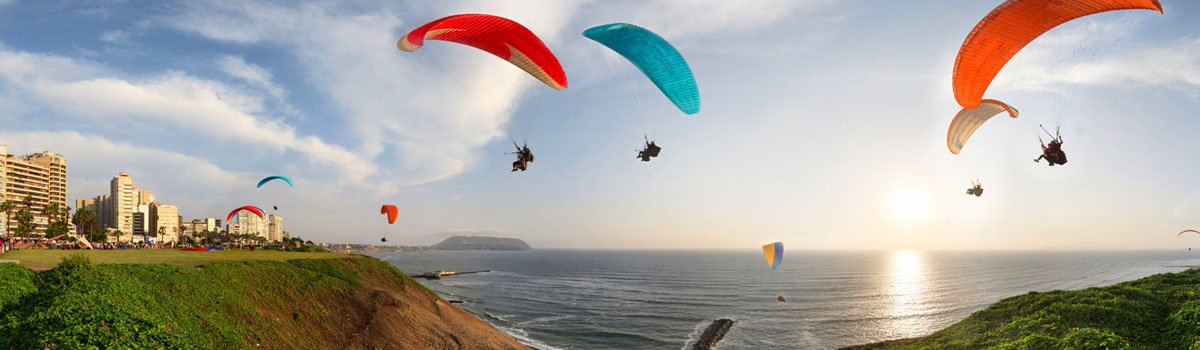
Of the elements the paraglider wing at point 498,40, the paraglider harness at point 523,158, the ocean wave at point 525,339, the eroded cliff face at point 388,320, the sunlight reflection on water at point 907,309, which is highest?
the paraglider wing at point 498,40

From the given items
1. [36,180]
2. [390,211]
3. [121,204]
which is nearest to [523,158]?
[390,211]

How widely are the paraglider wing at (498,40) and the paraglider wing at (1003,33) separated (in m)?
12.3

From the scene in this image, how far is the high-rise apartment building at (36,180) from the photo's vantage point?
82.5 m

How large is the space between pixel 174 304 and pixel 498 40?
39.7 feet

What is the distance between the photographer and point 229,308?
1580 cm

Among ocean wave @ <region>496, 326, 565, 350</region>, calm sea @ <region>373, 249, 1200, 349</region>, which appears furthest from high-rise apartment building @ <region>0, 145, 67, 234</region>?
ocean wave @ <region>496, 326, 565, 350</region>

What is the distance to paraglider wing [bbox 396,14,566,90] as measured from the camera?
1425 centimetres

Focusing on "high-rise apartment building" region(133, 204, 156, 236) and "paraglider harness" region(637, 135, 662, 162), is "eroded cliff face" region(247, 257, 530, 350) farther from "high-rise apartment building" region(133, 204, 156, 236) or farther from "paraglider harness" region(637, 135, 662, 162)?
"high-rise apartment building" region(133, 204, 156, 236)

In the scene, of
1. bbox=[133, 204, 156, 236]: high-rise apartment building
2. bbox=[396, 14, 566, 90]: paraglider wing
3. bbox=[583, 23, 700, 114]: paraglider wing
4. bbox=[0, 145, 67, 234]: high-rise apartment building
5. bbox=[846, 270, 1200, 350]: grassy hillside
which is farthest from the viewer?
bbox=[133, 204, 156, 236]: high-rise apartment building

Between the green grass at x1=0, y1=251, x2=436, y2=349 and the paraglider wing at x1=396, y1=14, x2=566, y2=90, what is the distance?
919 cm

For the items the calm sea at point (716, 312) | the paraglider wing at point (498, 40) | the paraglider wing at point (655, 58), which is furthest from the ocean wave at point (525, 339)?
the paraglider wing at point (655, 58)

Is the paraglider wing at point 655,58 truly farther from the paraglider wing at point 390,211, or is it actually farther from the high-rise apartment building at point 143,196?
the high-rise apartment building at point 143,196

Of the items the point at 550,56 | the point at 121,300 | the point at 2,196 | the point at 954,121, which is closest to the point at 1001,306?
the point at 954,121

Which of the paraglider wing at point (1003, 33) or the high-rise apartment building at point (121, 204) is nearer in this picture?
the paraglider wing at point (1003, 33)
